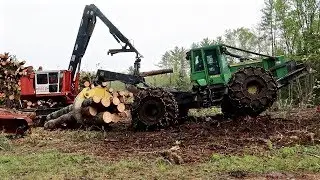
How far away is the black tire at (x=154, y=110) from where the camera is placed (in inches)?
513

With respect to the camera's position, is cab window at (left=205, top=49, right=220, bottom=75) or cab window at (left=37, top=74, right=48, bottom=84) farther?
cab window at (left=37, top=74, right=48, bottom=84)

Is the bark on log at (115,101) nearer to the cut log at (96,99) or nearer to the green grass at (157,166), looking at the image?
the cut log at (96,99)

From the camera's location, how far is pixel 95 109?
1454 cm

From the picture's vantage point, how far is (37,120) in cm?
1678

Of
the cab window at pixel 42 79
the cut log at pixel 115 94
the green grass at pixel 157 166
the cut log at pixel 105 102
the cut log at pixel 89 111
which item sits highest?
the cab window at pixel 42 79

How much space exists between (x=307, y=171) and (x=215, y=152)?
200 centimetres

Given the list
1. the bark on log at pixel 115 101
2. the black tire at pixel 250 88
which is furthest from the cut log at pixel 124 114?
the black tire at pixel 250 88

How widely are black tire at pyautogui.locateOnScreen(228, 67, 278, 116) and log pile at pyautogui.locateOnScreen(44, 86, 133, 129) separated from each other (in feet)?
12.7

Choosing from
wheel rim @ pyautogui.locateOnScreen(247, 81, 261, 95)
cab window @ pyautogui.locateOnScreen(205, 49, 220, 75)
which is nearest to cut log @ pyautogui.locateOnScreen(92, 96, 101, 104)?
cab window @ pyautogui.locateOnScreen(205, 49, 220, 75)

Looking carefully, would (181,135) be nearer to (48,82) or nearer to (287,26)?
(48,82)

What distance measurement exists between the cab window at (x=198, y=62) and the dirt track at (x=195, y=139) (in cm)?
172

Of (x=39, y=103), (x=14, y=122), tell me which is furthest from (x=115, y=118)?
(x=39, y=103)

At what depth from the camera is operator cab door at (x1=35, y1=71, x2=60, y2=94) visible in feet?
61.5

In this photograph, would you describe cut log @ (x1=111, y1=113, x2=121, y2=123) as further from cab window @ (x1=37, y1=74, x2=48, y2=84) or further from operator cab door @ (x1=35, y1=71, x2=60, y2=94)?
cab window @ (x1=37, y1=74, x2=48, y2=84)
